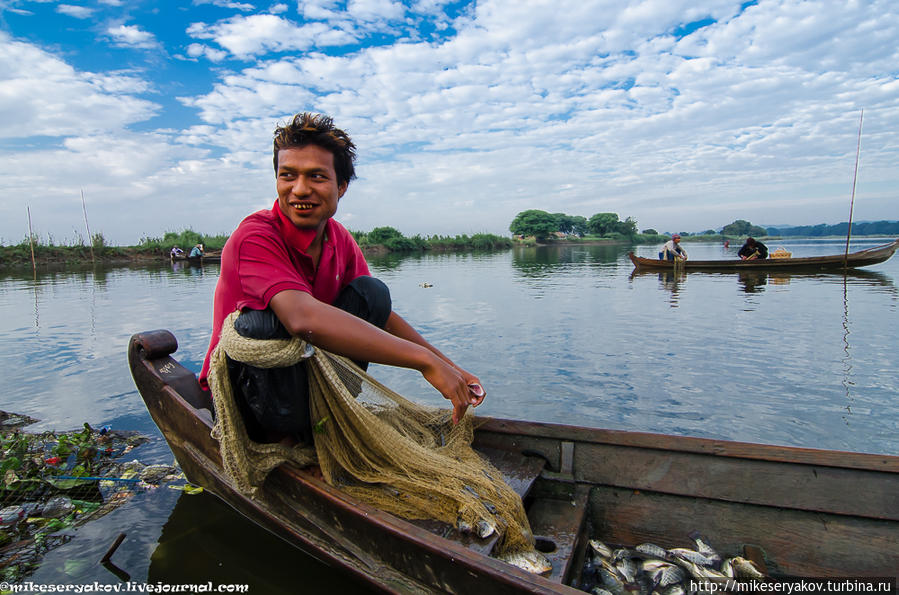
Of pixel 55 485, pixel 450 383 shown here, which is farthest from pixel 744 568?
pixel 55 485

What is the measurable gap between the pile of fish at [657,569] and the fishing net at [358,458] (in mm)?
482

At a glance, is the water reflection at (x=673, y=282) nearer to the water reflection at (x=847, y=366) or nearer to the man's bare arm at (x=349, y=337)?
the water reflection at (x=847, y=366)

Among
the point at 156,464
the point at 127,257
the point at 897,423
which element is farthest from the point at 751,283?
the point at 127,257

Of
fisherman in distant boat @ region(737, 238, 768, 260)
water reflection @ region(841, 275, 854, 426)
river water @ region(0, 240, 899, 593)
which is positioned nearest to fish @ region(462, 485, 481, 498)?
river water @ region(0, 240, 899, 593)

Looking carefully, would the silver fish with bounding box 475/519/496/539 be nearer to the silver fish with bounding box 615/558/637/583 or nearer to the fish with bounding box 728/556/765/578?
the silver fish with bounding box 615/558/637/583

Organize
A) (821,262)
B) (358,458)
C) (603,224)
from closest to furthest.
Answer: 1. (358,458)
2. (821,262)
3. (603,224)

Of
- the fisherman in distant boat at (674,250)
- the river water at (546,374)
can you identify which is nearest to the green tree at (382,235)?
the fisherman in distant boat at (674,250)

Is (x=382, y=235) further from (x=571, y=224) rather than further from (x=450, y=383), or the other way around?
(x=571, y=224)

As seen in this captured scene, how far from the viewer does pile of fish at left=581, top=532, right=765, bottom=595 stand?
2.21 m

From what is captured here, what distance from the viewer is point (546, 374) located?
6.23 metres

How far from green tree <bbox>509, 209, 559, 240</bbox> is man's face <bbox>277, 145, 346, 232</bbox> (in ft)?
273

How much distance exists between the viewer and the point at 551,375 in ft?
20.3

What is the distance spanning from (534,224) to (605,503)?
91345 mm

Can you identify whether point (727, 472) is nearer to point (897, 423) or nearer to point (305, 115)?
point (305, 115)
